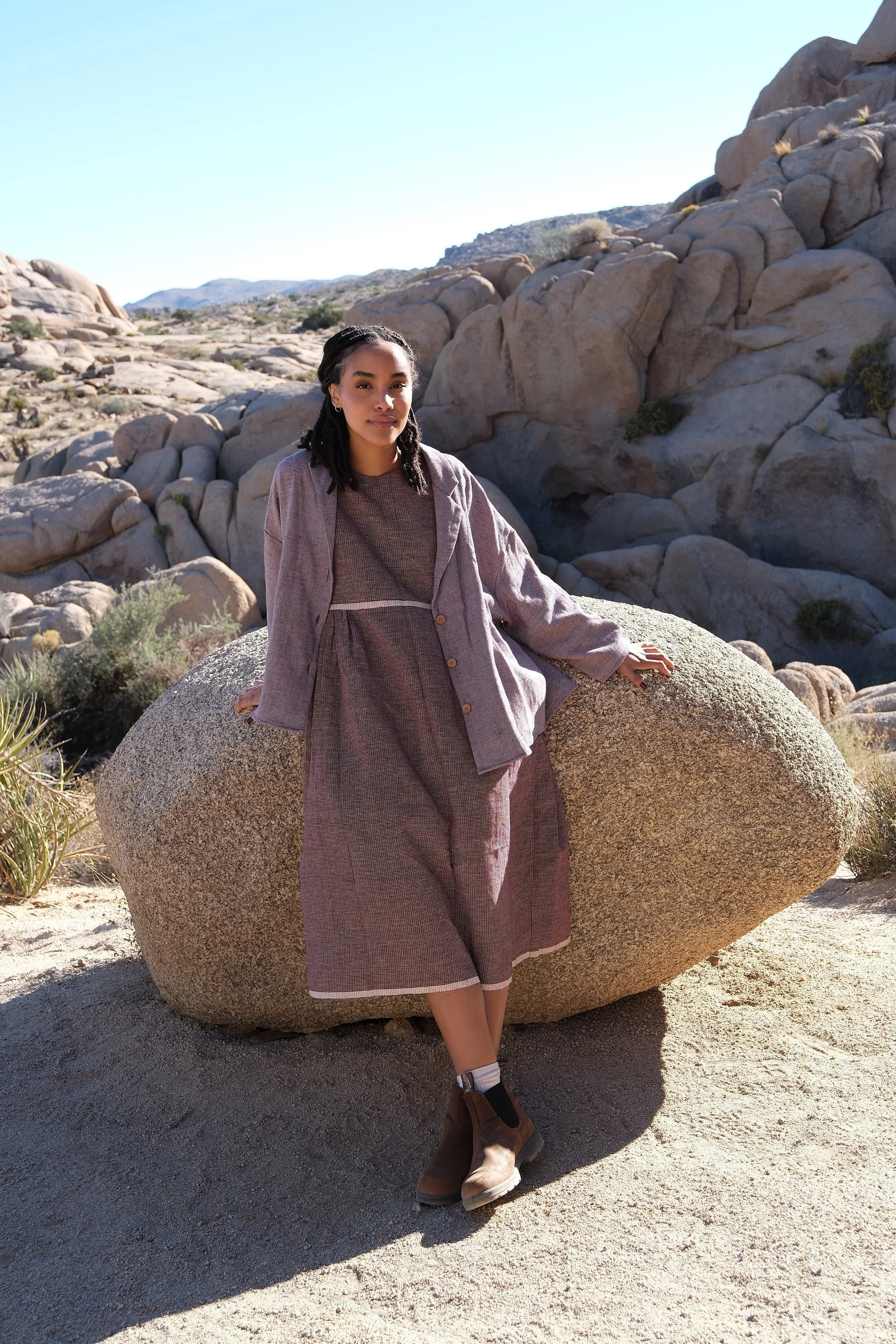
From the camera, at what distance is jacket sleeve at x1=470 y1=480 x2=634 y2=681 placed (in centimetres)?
332

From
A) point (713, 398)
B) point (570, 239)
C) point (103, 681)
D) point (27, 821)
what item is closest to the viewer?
point (27, 821)

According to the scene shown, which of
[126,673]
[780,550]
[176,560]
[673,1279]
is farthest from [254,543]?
[673,1279]

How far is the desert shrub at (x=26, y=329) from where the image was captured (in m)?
33.4

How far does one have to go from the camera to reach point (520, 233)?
87250 mm

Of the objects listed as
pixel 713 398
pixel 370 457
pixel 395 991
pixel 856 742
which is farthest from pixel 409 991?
pixel 713 398

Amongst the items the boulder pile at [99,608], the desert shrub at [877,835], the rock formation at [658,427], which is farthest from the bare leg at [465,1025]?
the rock formation at [658,427]

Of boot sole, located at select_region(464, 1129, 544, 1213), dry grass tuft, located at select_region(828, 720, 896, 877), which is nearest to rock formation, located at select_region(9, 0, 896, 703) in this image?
dry grass tuft, located at select_region(828, 720, 896, 877)

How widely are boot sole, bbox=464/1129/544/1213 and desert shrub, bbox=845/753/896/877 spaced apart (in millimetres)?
3245

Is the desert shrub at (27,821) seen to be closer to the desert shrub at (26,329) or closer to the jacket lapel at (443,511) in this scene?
the jacket lapel at (443,511)

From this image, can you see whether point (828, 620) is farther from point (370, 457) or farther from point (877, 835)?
point (370, 457)

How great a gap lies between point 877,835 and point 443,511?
3886 millimetres

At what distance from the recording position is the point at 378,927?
2.92 m

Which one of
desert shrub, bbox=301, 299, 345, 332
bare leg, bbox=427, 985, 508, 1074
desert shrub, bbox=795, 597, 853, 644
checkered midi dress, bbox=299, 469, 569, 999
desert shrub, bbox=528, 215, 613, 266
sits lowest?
desert shrub, bbox=795, 597, 853, 644

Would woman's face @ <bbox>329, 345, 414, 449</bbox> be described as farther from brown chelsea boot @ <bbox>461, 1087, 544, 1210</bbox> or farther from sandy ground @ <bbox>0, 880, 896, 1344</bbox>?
sandy ground @ <bbox>0, 880, 896, 1344</bbox>
